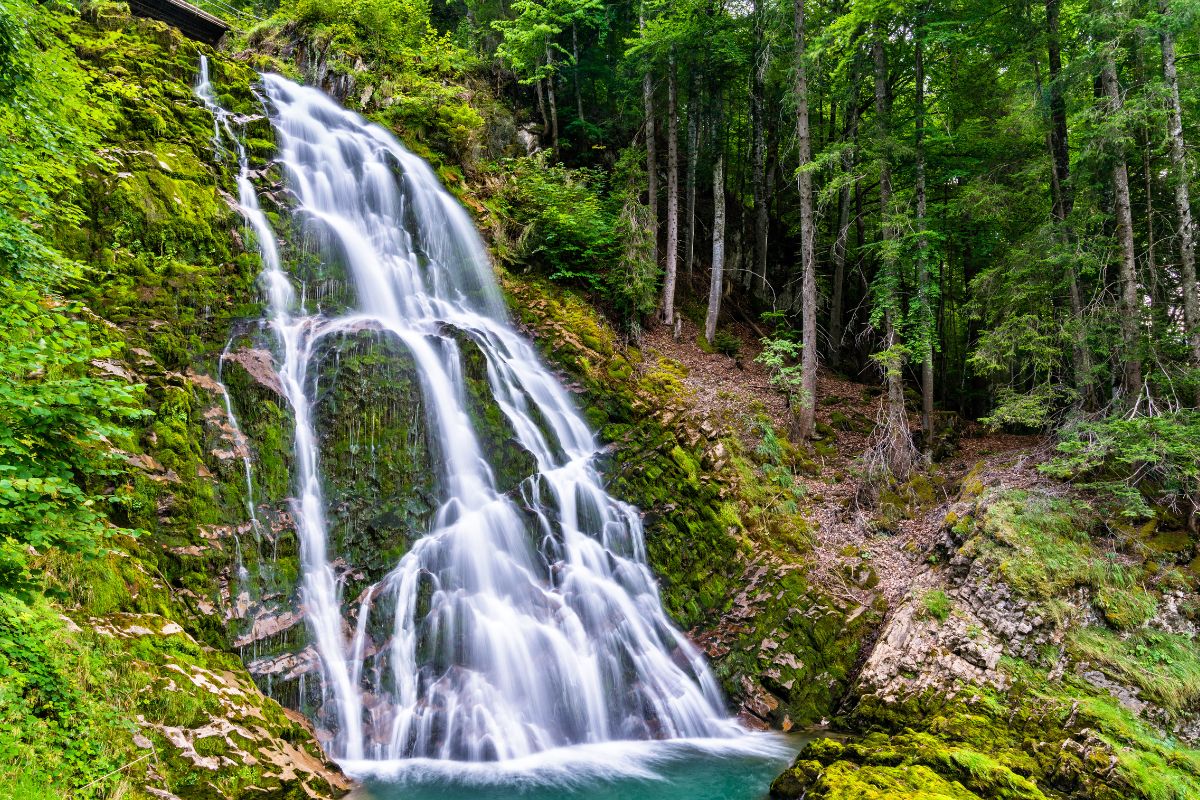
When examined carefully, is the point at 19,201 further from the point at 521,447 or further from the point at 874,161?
the point at 874,161

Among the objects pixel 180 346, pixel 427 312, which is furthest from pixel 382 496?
pixel 427 312

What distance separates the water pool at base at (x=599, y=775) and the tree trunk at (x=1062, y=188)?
8251mm

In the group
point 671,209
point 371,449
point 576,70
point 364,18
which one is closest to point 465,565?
point 371,449

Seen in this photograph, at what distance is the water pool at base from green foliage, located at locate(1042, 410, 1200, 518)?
587 cm

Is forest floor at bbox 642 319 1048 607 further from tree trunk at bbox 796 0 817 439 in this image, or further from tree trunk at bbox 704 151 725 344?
tree trunk at bbox 796 0 817 439

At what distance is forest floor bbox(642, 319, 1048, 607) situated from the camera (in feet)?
32.8

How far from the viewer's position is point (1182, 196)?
8.77 metres

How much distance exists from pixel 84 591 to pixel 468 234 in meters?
9.69

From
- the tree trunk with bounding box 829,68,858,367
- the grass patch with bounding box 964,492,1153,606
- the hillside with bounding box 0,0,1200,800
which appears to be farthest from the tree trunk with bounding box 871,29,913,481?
the grass patch with bounding box 964,492,1153,606

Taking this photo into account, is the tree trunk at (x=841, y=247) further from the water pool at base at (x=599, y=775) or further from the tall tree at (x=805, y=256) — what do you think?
the water pool at base at (x=599, y=775)

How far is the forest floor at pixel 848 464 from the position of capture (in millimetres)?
9992

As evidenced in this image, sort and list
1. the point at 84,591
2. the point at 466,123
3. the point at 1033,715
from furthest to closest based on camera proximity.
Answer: the point at 466,123
the point at 1033,715
the point at 84,591

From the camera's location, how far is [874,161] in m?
12.7

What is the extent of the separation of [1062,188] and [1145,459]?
5987mm
